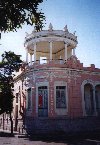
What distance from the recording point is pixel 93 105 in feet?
84.6

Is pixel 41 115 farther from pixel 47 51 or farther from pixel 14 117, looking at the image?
pixel 47 51

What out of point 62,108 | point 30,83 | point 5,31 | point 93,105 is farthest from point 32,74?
point 5,31

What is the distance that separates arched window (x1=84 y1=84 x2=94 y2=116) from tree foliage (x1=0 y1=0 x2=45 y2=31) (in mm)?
19031

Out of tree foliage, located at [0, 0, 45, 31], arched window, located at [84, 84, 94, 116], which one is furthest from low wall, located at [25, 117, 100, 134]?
tree foliage, located at [0, 0, 45, 31]

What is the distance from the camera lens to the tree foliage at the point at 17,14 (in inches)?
290

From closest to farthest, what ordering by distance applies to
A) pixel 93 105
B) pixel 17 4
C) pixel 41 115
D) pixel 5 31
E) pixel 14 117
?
pixel 17 4
pixel 5 31
pixel 41 115
pixel 93 105
pixel 14 117

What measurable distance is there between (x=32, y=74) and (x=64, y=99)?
4.23 metres

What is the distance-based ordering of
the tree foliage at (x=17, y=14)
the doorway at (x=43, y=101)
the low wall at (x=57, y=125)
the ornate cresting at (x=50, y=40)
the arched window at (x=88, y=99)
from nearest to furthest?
the tree foliage at (x=17, y=14) < the low wall at (x=57, y=125) < the doorway at (x=43, y=101) < the ornate cresting at (x=50, y=40) < the arched window at (x=88, y=99)

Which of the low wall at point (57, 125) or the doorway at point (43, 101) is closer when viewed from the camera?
the low wall at point (57, 125)

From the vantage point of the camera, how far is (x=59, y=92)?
2444 centimetres

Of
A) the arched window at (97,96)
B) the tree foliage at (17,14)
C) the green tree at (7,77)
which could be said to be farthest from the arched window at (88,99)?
the tree foliage at (17,14)

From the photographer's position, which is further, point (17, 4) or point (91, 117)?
point (91, 117)

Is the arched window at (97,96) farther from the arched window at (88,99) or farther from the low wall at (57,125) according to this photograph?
the low wall at (57,125)

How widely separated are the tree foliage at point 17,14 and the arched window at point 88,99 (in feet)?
62.4
